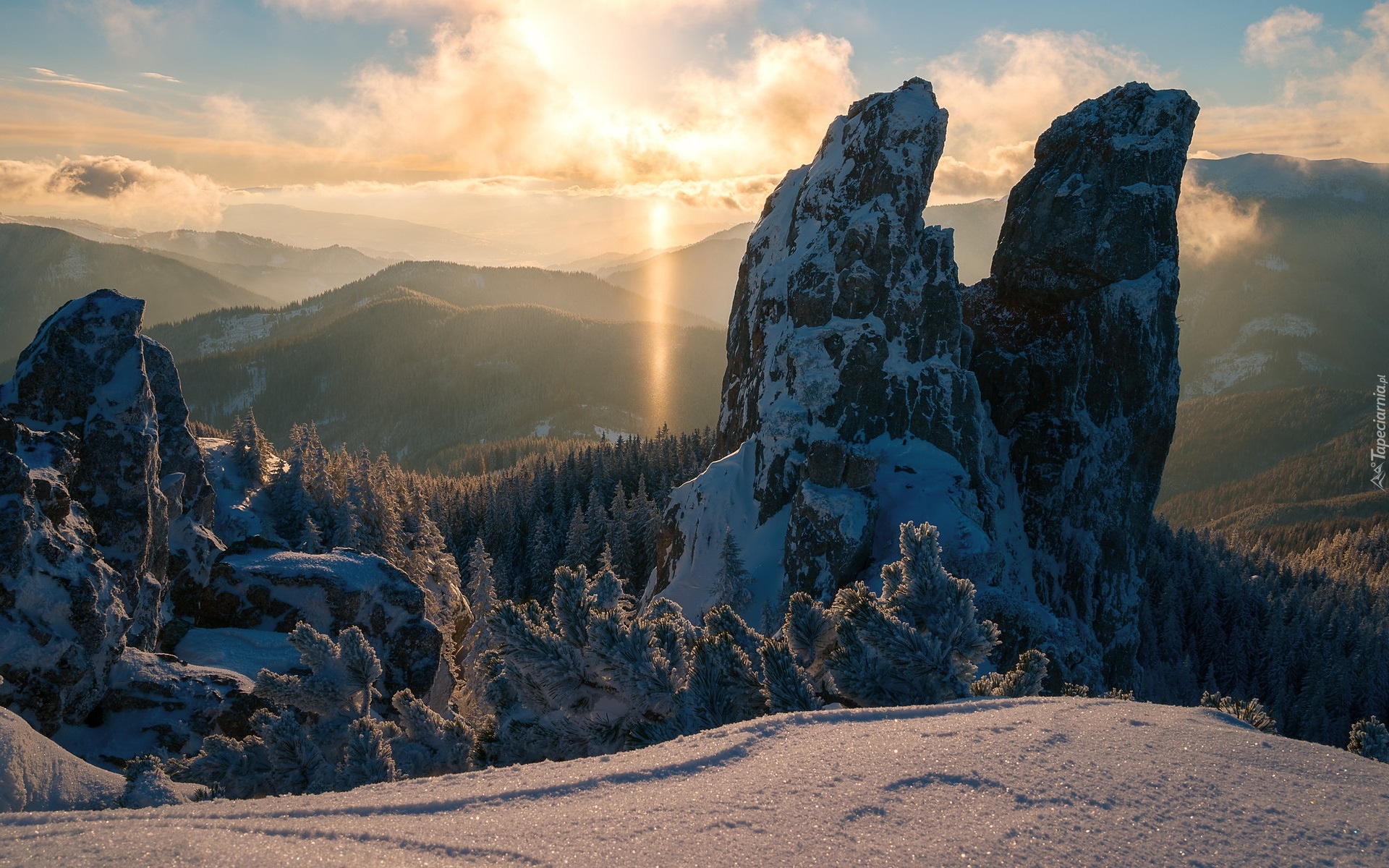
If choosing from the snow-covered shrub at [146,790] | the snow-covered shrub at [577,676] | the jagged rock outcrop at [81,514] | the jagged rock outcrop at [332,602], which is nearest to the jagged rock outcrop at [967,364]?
the jagged rock outcrop at [332,602]

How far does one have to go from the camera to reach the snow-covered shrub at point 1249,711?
8.77 m

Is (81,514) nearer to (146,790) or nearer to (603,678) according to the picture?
(146,790)

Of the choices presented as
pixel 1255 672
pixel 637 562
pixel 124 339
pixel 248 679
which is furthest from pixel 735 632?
pixel 1255 672

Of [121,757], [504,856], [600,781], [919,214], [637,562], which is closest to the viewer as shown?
[504,856]

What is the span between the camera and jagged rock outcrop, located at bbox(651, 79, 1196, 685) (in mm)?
34062

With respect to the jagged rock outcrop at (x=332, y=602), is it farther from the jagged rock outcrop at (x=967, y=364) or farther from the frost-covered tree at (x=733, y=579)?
the frost-covered tree at (x=733, y=579)

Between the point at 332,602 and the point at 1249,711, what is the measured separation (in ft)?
96.8

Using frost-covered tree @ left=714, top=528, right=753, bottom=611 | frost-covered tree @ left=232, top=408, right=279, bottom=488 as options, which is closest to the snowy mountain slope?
frost-covered tree @ left=714, top=528, right=753, bottom=611

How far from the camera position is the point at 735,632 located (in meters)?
10.3

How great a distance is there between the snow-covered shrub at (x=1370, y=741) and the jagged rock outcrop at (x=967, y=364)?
22218 millimetres

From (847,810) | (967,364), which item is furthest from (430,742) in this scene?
(967,364)

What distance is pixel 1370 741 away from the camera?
8.52 meters

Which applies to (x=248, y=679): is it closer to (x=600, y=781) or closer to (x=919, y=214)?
(x=600, y=781)

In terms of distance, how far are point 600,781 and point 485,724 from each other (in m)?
5.70
